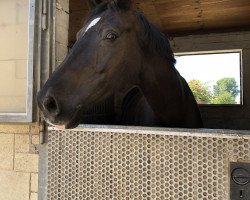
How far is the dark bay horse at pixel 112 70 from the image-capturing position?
3.84ft

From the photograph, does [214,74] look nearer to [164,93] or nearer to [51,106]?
[164,93]

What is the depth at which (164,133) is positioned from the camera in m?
1.26

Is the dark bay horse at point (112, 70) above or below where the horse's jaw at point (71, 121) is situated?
above

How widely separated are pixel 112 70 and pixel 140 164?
0.46 m

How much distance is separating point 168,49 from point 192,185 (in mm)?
817

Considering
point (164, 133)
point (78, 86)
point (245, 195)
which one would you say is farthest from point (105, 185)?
point (245, 195)

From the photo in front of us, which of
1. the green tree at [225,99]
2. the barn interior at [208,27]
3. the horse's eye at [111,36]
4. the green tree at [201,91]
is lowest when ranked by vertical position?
the horse's eye at [111,36]

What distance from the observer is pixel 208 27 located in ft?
12.2

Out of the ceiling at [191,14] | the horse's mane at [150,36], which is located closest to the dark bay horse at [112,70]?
the horse's mane at [150,36]

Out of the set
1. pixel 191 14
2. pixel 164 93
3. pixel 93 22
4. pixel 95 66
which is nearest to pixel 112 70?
pixel 95 66

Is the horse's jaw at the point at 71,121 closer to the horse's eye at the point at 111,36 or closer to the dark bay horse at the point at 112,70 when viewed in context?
the dark bay horse at the point at 112,70

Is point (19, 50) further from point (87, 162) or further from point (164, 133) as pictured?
point (164, 133)

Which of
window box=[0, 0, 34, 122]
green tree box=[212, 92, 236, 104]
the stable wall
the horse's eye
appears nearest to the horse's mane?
the horse's eye

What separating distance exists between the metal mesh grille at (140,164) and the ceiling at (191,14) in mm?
1854
